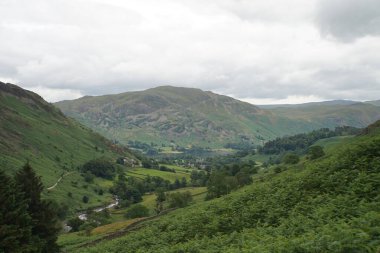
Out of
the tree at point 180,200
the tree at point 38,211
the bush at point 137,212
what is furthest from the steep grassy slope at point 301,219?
the bush at point 137,212

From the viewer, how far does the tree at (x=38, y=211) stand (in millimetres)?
50375

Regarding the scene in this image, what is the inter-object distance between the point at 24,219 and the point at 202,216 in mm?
21649

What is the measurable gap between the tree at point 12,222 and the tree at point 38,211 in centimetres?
361

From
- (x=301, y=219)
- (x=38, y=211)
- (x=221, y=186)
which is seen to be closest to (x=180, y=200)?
(x=221, y=186)

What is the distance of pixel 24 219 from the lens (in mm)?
44250

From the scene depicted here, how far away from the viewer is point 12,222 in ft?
141

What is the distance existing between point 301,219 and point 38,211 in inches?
1516

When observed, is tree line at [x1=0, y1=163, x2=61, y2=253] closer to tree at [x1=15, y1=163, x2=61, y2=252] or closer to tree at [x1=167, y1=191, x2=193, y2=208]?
tree at [x1=15, y1=163, x2=61, y2=252]

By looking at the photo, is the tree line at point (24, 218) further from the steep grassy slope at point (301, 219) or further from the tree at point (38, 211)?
the steep grassy slope at point (301, 219)

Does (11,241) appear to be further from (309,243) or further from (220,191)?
(220,191)

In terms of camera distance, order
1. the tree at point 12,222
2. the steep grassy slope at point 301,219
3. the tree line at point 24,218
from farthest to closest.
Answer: the tree line at point 24,218, the tree at point 12,222, the steep grassy slope at point 301,219

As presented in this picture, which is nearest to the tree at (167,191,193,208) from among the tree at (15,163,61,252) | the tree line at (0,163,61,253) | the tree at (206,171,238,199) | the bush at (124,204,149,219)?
the tree at (206,171,238,199)

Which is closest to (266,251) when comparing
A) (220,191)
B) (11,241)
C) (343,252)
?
(343,252)

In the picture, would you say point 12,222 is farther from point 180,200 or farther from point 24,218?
point 180,200
